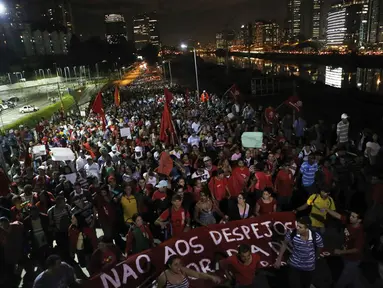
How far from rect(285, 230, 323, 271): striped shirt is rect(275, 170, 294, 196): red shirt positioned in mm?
2624

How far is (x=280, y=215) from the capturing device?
561 centimetres

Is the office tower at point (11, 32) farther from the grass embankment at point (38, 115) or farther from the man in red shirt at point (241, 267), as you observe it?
the man in red shirt at point (241, 267)

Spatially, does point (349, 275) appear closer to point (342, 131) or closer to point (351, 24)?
point (342, 131)

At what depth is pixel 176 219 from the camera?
19.3 feet

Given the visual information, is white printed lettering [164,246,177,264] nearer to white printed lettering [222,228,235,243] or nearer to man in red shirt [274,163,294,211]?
white printed lettering [222,228,235,243]

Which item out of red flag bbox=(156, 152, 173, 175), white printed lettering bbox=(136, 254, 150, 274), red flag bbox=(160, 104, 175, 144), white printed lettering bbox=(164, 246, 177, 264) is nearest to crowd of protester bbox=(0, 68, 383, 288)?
red flag bbox=(156, 152, 173, 175)

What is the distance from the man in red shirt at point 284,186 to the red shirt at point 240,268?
3.06m

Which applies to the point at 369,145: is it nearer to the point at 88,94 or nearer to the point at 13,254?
the point at 13,254

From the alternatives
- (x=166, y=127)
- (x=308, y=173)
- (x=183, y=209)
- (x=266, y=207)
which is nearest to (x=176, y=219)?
(x=183, y=209)

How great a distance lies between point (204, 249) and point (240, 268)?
32.6 inches

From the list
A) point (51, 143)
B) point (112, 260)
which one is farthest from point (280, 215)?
point (51, 143)

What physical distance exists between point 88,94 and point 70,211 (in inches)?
1526

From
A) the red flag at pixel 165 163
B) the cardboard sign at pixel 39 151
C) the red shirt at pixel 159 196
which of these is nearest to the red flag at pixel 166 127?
the red flag at pixel 165 163

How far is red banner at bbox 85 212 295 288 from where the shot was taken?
4496 mm
